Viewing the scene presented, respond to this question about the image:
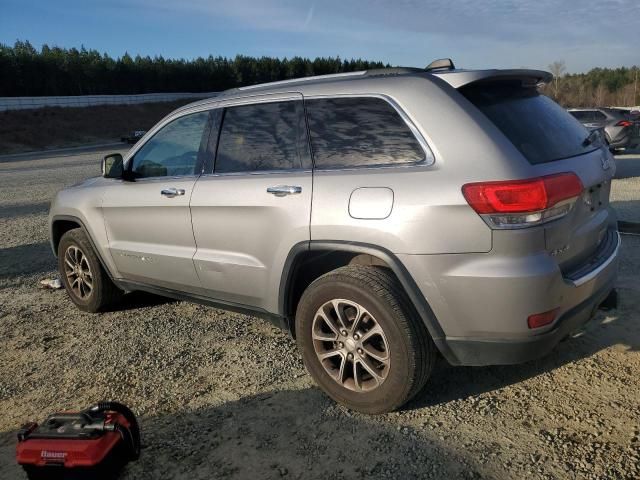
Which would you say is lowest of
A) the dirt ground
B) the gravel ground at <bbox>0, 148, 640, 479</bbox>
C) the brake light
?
the dirt ground

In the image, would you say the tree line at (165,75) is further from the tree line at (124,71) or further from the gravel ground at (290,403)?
the gravel ground at (290,403)

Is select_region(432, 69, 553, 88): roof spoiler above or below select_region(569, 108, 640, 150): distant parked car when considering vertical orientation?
above

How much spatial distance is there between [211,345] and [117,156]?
1.68m

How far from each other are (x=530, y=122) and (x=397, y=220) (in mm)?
924

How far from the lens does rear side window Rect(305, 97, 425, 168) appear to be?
2.91 m

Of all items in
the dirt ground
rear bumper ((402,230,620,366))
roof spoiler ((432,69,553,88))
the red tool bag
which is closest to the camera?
the red tool bag

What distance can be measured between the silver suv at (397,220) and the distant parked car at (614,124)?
47.4 feet

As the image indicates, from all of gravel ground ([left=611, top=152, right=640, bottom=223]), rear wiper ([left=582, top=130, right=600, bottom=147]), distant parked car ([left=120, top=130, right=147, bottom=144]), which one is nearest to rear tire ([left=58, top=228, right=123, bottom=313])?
rear wiper ([left=582, top=130, right=600, bottom=147])

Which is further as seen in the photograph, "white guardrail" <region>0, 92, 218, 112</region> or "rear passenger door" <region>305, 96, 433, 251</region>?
"white guardrail" <region>0, 92, 218, 112</region>

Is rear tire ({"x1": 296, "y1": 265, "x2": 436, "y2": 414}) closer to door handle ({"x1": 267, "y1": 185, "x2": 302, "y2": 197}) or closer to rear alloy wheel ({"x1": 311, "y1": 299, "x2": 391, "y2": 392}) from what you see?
rear alloy wheel ({"x1": 311, "y1": 299, "x2": 391, "y2": 392})

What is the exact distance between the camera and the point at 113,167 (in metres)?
4.37

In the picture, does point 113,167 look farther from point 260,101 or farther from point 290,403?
point 290,403

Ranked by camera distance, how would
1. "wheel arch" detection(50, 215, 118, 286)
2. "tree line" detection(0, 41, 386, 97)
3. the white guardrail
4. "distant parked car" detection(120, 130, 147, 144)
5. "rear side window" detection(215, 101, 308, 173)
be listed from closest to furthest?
"rear side window" detection(215, 101, 308, 173) → "wheel arch" detection(50, 215, 118, 286) → "distant parked car" detection(120, 130, 147, 144) → the white guardrail → "tree line" detection(0, 41, 386, 97)

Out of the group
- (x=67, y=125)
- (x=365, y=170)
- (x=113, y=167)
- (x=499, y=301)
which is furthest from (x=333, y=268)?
(x=67, y=125)
